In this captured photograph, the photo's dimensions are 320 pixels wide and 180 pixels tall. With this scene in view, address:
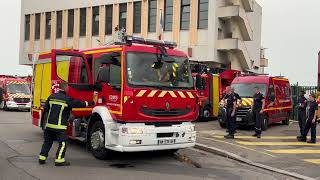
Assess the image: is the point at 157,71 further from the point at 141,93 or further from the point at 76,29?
the point at 76,29

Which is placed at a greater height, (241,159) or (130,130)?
(130,130)

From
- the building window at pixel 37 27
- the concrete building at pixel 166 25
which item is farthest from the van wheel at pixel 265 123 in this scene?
the building window at pixel 37 27

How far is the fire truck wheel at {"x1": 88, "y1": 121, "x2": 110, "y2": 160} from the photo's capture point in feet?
35.7

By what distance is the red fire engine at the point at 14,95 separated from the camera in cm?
2927

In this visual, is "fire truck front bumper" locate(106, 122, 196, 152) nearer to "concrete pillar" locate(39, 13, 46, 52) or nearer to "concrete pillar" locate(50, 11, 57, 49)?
"concrete pillar" locate(50, 11, 57, 49)

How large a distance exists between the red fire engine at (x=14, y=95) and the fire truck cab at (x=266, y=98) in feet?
47.9

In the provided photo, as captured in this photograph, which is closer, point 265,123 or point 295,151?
point 295,151

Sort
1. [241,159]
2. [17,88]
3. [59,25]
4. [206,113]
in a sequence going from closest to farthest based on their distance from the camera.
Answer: [241,159] → [206,113] → [17,88] → [59,25]

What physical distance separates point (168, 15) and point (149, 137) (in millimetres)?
29254

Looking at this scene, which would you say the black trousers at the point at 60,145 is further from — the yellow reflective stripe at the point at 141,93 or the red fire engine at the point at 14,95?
the red fire engine at the point at 14,95

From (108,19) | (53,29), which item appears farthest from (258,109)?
(53,29)

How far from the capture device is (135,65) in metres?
10.6

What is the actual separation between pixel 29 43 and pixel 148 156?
4082cm

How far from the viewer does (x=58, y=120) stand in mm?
10156
